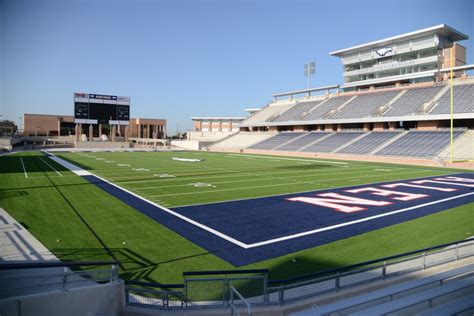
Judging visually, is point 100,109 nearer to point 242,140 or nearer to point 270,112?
point 242,140

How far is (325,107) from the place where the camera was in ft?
182

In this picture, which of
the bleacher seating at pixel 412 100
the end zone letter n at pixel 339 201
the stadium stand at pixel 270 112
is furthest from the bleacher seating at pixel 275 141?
the end zone letter n at pixel 339 201

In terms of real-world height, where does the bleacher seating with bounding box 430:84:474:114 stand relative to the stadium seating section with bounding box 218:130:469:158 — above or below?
above

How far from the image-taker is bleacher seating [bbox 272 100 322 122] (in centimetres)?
5856

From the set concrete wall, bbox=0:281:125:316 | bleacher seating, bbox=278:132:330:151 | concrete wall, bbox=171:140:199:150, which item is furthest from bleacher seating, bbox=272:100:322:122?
concrete wall, bbox=0:281:125:316

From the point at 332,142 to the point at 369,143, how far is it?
5.34 metres

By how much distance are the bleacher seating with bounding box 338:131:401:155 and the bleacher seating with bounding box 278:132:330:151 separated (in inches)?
286

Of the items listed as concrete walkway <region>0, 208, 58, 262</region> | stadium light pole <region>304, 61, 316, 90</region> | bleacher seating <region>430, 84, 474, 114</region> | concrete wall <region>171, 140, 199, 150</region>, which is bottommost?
concrete walkway <region>0, 208, 58, 262</region>

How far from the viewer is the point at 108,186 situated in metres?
18.2

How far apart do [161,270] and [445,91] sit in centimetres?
4600

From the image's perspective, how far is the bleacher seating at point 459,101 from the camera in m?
36.9

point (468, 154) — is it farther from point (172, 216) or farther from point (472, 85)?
point (172, 216)

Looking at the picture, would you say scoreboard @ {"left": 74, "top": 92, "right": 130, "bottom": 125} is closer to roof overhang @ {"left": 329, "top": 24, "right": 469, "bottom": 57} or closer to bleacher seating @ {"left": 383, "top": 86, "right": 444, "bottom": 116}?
roof overhang @ {"left": 329, "top": 24, "right": 469, "bottom": 57}

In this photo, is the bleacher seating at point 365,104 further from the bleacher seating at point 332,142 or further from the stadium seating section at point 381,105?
the bleacher seating at point 332,142
